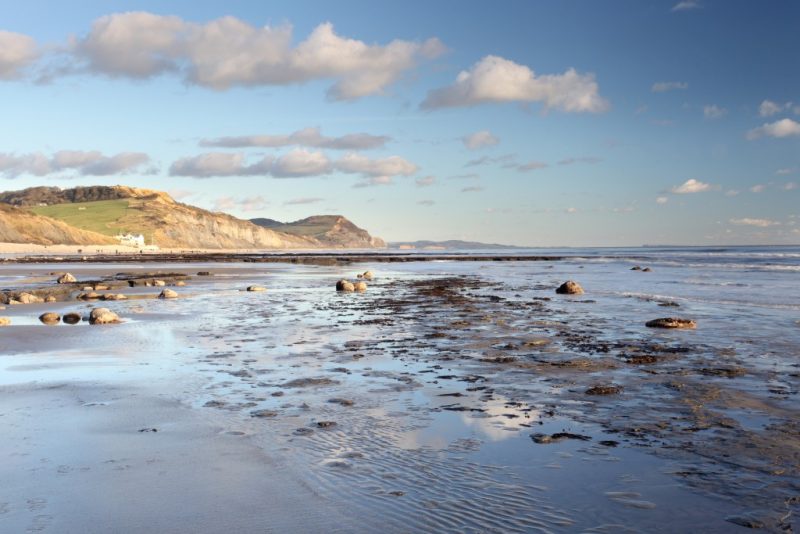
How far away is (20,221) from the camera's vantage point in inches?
6826

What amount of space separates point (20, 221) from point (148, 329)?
7284 inches

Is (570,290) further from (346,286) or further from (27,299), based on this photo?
(27,299)

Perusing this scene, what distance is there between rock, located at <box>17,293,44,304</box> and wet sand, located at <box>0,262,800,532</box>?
523 inches

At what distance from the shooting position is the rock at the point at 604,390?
35.2 feet

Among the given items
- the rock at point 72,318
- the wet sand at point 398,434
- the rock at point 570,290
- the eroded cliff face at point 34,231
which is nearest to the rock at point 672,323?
the wet sand at point 398,434

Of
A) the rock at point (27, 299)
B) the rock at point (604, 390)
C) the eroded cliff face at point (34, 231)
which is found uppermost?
the eroded cliff face at point (34, 231)

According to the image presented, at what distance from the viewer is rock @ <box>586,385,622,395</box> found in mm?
10734

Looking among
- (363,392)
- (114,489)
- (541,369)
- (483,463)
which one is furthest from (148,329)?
(483,463)

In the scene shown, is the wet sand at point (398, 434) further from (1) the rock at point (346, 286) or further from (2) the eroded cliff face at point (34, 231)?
(2) the eroded cliff face at point (34, 231)

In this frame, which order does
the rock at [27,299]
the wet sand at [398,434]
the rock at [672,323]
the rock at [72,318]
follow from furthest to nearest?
the rock at [27,299] → the rock at [72,318] → the rock at [672,323] → the wet sand at [398,434]

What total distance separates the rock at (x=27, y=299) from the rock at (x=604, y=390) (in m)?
27.9

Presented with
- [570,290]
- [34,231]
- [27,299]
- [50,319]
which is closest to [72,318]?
[50,319]

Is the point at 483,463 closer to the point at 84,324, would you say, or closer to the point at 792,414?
the point at 792,414

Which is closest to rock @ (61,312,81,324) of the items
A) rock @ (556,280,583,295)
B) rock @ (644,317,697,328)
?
rock @ (644,317,697,328)
